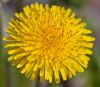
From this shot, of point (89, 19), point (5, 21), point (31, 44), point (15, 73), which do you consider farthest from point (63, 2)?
point (31, 44)

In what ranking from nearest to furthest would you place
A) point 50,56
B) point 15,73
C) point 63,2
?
point 50,56 → point 15,73 → point 63,2

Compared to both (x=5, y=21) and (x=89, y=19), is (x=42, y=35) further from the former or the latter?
(x=89, y=19)

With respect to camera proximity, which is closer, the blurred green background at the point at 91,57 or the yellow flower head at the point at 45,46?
the yellow flower head at the point at 45,46

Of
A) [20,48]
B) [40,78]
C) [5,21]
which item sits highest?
[5,21]

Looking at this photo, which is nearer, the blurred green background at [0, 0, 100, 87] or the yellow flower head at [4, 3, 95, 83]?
the yellow flower head at [4, 3, 95, 83]
